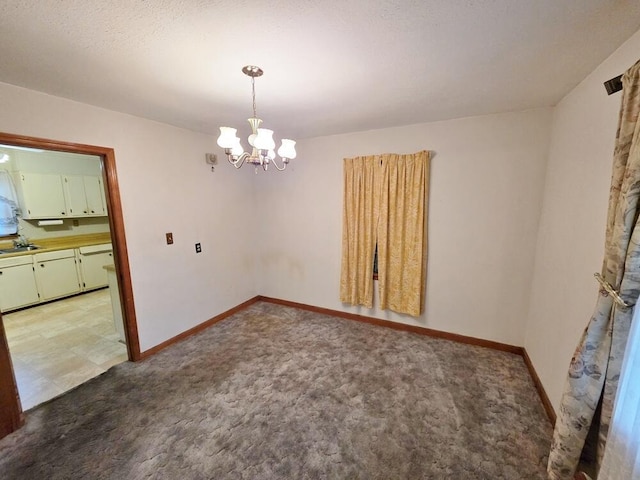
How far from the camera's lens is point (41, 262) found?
3834 millimetres

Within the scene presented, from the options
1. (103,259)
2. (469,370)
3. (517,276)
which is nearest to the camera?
(469,370)

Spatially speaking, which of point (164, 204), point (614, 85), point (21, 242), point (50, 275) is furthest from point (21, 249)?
point (614, 85)

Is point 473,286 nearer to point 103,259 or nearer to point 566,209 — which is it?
point 566,209

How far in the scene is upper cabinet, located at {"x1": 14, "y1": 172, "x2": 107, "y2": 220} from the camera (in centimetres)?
391

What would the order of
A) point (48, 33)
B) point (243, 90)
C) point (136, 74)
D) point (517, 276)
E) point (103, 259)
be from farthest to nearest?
point (103, 259) → point (517, 276) → point (243, 90) → point (136, 74) → point (48, 33)

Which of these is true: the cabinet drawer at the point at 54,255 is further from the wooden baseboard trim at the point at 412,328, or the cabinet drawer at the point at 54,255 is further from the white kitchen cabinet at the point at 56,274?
the wooden baseboard trim at the point at 412,328

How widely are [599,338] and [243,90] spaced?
238 cm

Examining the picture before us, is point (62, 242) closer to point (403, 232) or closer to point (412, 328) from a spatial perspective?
point (403, 232)

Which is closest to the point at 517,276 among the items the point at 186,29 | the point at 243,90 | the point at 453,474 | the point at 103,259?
the point at 453,474

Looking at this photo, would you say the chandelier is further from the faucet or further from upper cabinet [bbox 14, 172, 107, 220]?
the faucet

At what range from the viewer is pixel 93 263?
446 cm

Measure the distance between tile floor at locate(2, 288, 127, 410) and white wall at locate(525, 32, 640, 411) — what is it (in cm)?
378

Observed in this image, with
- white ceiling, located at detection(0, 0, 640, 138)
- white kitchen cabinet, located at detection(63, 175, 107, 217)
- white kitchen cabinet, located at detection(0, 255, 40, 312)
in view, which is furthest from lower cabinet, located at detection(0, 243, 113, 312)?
white ceiling, located at detection(0, 0, 640, 138)

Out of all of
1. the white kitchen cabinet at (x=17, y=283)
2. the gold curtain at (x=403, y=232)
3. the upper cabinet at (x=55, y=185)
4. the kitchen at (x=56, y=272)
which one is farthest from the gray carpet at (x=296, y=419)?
the upper cabinet at (x=55, y=185)
